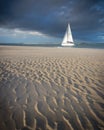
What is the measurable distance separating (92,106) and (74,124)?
1.20m

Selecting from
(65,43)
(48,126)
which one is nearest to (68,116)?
(48,126)

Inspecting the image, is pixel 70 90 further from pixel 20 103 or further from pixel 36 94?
pixel 20 103

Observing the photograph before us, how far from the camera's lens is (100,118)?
3760mm

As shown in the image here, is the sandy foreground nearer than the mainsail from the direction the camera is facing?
Yes

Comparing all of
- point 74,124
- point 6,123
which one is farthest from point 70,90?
point 6,123

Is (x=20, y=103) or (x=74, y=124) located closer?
(x=74, y=124)

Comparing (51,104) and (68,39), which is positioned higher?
Answer: (68,39)

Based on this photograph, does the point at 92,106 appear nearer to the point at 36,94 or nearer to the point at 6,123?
the point at 36,94

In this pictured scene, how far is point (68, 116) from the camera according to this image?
3.89m

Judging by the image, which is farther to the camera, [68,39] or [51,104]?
[68,39]

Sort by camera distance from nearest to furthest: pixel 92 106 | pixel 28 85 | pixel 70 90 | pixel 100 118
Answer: pixel 100 118
pixel 92 106
pixel 70 90
pixel 28 85

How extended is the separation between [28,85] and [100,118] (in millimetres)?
3656

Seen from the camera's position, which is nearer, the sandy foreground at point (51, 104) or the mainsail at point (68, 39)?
the sandy foreground at point (51, 104)

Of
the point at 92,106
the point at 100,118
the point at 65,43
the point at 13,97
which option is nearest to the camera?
the point at 100,118
